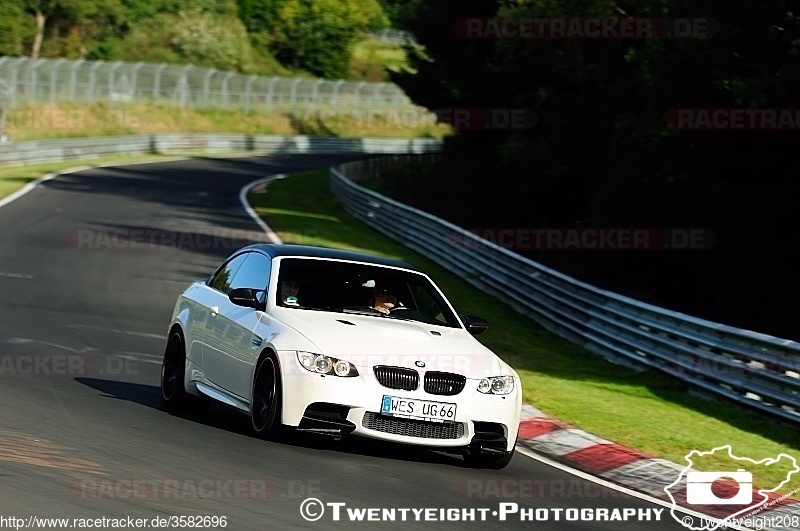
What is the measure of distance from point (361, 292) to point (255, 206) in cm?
2890

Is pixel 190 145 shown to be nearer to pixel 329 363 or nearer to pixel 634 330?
pixel 634 330

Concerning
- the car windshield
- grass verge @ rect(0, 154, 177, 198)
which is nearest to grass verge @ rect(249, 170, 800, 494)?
the car windshield

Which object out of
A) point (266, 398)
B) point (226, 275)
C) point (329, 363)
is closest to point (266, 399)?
point (266, 398)

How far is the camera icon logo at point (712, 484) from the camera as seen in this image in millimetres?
10078

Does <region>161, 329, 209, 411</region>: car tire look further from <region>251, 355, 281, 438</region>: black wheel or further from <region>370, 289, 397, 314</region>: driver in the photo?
<region>370, 289, 397, 314</region>: driver

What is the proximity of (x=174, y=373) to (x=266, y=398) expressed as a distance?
6.64 ft

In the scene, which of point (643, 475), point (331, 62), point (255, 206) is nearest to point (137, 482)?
point (643, 475)

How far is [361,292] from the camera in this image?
1137cm

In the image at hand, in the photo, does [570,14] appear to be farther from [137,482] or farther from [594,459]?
[137,482]

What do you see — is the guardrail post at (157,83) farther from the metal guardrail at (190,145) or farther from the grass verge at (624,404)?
the grass verge at (624,404)

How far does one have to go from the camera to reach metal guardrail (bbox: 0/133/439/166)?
52094mm

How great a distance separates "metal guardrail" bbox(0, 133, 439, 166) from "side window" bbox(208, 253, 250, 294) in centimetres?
3846

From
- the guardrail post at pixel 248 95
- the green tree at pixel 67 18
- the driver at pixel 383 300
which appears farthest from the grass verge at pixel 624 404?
the green tree at pixel 67 18

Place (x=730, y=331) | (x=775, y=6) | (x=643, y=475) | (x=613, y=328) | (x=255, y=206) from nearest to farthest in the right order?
(x=643, y=475) < (x=730, y=331) < (x=613, y=328) < (x=775, y=6) < (x=255, y=206)
